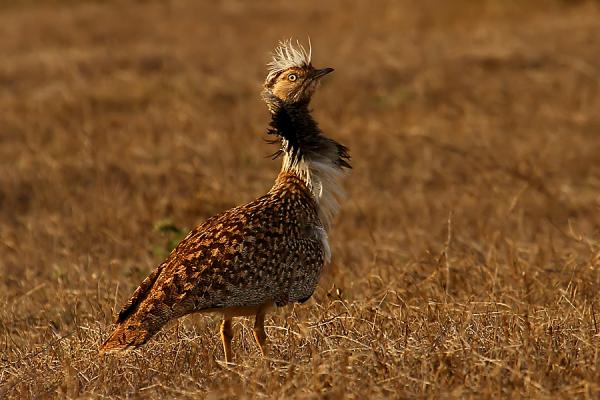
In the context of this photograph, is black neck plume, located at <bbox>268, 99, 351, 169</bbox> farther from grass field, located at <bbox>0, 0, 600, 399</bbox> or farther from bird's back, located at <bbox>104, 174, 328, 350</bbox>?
grass field, located at <bbox>0, 0, 600, 399</bbox>

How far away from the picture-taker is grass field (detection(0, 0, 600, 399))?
4.64 metres

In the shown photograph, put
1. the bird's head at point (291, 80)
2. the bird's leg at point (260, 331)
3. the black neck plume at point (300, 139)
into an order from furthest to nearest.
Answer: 1. the bird's head at point (291, 80)
2. the black neck plume at point (300, 139)
3. the bird's leg at point (260, 331)

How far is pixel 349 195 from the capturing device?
959cm

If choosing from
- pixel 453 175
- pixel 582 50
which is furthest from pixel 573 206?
pixel 582 50

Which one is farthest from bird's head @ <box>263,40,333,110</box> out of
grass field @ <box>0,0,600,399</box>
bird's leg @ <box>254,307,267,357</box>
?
bird's leg @ <box>254,307,267,357</box>

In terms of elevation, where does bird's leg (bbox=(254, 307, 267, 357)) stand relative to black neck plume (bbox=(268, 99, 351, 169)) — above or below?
below

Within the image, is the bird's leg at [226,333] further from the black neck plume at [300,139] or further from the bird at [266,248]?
the black neck plume at [300,139]

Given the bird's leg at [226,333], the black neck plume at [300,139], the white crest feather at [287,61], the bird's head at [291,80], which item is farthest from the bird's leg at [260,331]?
the white crest feather at [287,61]

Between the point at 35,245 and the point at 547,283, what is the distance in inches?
152

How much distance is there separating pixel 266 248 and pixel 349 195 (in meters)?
4.60

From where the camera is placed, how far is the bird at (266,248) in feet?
15.5

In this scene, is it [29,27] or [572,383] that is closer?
[572,383]

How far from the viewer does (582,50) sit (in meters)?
14.9

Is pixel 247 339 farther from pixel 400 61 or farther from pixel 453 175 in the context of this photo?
pixel 400 61
